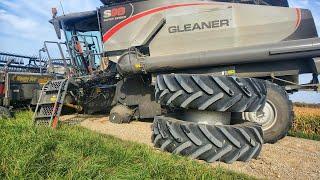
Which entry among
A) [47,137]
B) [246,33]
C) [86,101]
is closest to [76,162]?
[47,137]

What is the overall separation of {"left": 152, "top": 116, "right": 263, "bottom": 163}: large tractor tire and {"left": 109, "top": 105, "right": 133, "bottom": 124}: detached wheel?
10.9 feet

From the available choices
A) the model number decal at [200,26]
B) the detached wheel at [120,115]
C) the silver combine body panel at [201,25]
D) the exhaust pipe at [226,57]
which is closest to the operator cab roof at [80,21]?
the silver combine body panel at [201,25]

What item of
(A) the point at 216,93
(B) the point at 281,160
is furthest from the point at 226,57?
(B) the point at 281,160

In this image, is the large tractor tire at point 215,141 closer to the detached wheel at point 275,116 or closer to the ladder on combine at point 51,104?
the detached wheel at point 275,116

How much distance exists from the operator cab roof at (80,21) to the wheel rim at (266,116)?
4507 millimetres

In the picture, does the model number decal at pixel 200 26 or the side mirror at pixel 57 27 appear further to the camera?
the side mirror at pixel 57 27

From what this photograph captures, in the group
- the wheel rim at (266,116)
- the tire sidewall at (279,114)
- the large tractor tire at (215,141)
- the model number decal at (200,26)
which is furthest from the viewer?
the model number decal at (200,26)

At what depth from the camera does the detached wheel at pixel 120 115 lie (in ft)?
25.8

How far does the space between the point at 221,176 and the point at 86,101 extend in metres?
6.28

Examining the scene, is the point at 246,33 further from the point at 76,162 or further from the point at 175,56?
the point at 76,162

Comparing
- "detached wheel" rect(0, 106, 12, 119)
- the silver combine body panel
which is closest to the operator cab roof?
the silver combine body panel

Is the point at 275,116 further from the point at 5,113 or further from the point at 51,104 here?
the point at 5,113

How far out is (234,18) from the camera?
6.93 metres

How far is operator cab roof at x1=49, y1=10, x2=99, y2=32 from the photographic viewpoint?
8.90 m
